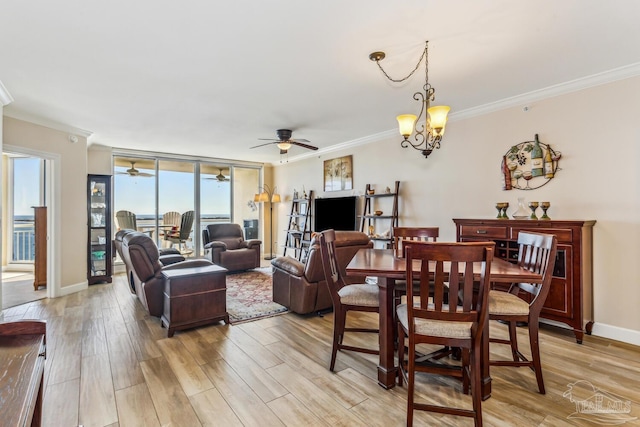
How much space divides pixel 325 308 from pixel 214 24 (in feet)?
10.1

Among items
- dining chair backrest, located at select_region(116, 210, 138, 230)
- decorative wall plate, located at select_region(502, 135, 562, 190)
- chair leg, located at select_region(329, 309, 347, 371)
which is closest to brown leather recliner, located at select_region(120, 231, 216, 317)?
chair leg, located at select_region(329, 309, 347, 371)

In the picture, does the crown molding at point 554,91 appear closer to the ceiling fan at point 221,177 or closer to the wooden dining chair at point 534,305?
the wooden dining chair at point 534,305

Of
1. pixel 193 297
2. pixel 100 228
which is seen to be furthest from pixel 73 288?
pixel 193 297

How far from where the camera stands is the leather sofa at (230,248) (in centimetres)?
616

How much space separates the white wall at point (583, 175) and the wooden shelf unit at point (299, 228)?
10.3 ft

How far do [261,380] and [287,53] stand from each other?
8.61 ft

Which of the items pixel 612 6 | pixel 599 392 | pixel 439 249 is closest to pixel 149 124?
pixel 439 249

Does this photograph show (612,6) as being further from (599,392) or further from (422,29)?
(599,392)

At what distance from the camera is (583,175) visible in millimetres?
3295

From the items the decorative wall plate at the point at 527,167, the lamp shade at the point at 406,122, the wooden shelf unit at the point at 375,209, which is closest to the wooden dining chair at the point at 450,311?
the lamp shade at the point at 406,122

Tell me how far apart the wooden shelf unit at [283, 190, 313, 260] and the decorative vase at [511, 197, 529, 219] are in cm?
424

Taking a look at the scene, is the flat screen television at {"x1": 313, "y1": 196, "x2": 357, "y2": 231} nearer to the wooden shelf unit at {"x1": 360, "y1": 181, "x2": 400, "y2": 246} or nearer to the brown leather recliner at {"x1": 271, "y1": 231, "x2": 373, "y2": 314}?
the wooden shelf unit at {"x1": 360, "y1": 181, "x2": 400, "y2": 246}

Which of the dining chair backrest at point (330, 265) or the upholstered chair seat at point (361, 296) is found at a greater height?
the dining chair backrest at point (330, 265)

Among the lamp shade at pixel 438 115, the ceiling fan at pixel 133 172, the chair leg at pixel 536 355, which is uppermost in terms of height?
the ceiling fan at pixel 133 172
